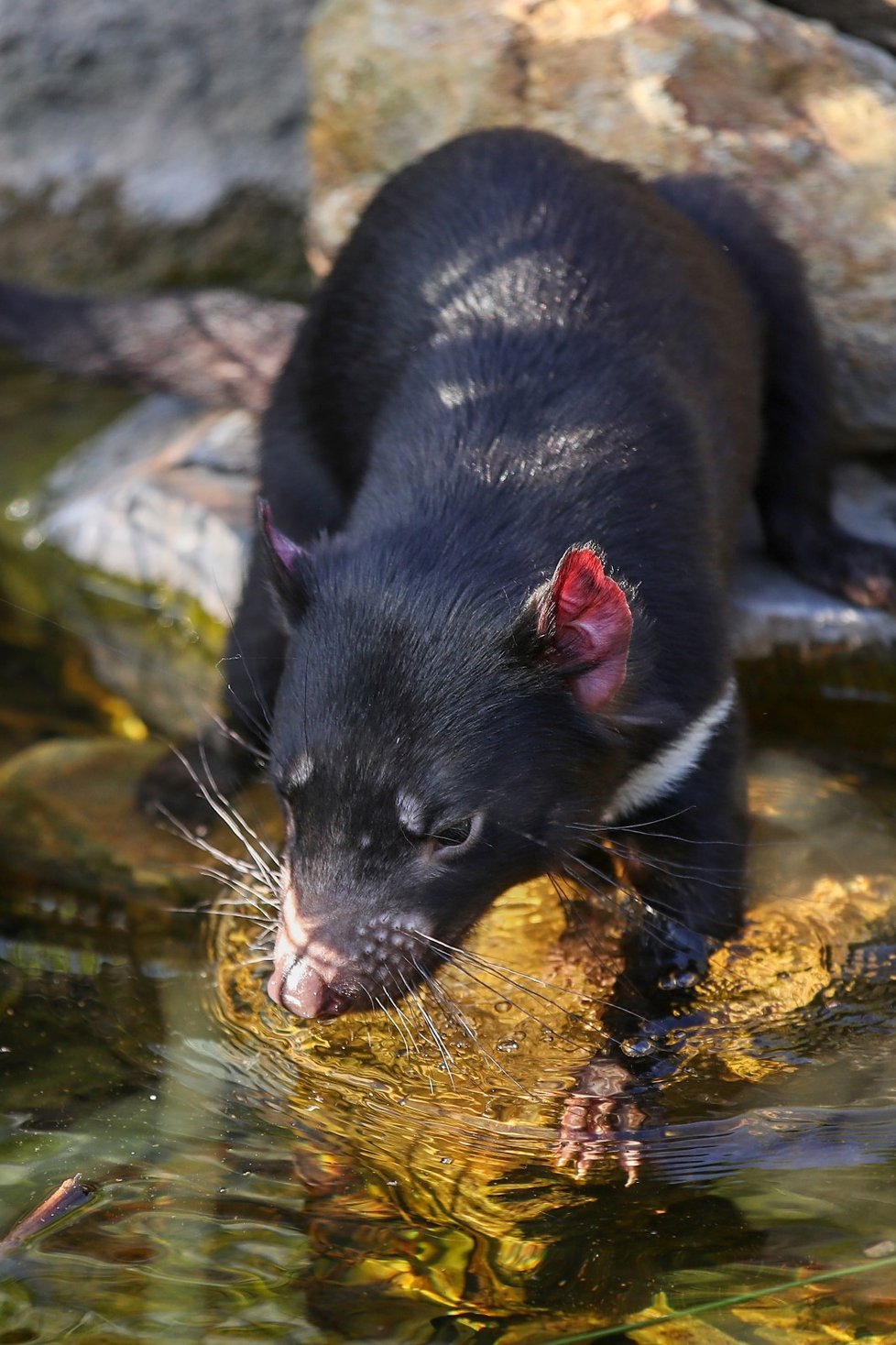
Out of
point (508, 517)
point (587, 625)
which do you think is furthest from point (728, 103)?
point (587, 625)

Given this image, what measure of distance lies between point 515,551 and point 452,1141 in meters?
1.27

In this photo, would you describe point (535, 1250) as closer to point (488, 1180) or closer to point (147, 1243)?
point (488, 1180)

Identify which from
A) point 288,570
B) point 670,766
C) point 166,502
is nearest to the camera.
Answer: point 288,570

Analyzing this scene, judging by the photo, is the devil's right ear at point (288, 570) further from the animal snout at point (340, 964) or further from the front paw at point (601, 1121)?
the front paw at point (601, 1121)

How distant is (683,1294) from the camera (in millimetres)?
2846

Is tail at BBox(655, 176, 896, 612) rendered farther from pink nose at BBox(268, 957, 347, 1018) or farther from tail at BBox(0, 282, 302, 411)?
pink nose at BBox(268, 957, 347, 1018)

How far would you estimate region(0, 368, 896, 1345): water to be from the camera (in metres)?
2.85

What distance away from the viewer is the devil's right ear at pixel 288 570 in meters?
3.30

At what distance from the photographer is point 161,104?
7.36 metres

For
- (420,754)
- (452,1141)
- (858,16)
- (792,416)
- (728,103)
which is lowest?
(452,1141)

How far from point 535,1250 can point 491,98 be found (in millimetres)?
3996

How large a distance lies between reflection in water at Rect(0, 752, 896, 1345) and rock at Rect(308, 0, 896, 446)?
1998mm

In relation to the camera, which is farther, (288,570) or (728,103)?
(728,103)

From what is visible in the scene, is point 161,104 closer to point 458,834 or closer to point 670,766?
point 670,766
